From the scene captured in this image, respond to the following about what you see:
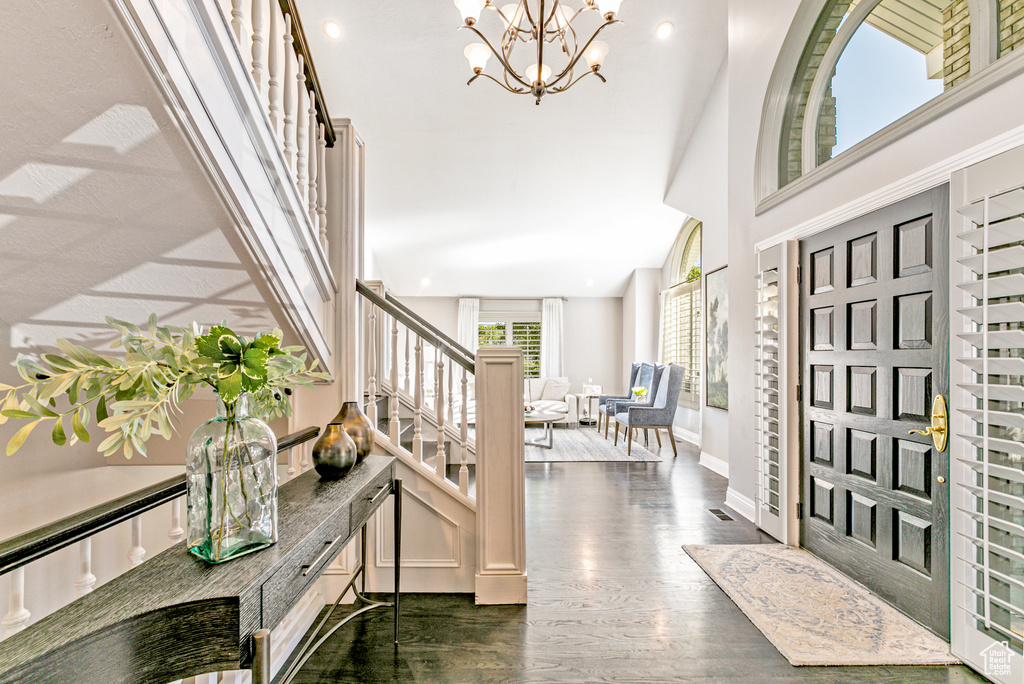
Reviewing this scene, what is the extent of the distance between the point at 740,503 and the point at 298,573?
3274mm

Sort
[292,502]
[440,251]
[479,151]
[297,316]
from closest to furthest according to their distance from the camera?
[292,502] → [297,316] → [479,151] → [440,251]

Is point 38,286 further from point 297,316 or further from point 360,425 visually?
point 360,425

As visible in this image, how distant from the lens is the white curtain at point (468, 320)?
8469mm

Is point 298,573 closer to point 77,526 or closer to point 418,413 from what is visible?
point 77,526

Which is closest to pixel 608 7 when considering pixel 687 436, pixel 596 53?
pixel 596 53

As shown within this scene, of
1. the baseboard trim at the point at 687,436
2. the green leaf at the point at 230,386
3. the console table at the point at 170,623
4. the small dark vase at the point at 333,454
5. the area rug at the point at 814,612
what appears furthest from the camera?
the baseboard trim at the point at 687,436

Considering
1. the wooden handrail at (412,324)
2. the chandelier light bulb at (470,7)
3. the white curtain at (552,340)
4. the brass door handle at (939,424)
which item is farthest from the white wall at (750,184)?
the white curtain at (552,340)

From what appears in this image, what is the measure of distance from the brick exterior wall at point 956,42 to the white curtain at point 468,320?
6914 millimetres

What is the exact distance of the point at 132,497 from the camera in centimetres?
112

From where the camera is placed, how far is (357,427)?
198 cm

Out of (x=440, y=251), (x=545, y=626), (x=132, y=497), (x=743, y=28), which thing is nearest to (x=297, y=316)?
(x=132, y=497)

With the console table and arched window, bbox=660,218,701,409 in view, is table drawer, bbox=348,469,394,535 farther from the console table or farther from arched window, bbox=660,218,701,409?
arched window, bbox=660,218,701,409

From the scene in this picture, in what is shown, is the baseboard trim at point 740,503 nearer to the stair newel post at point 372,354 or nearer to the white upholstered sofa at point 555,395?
the stair newel post at point 372,354

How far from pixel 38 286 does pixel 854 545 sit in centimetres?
354
